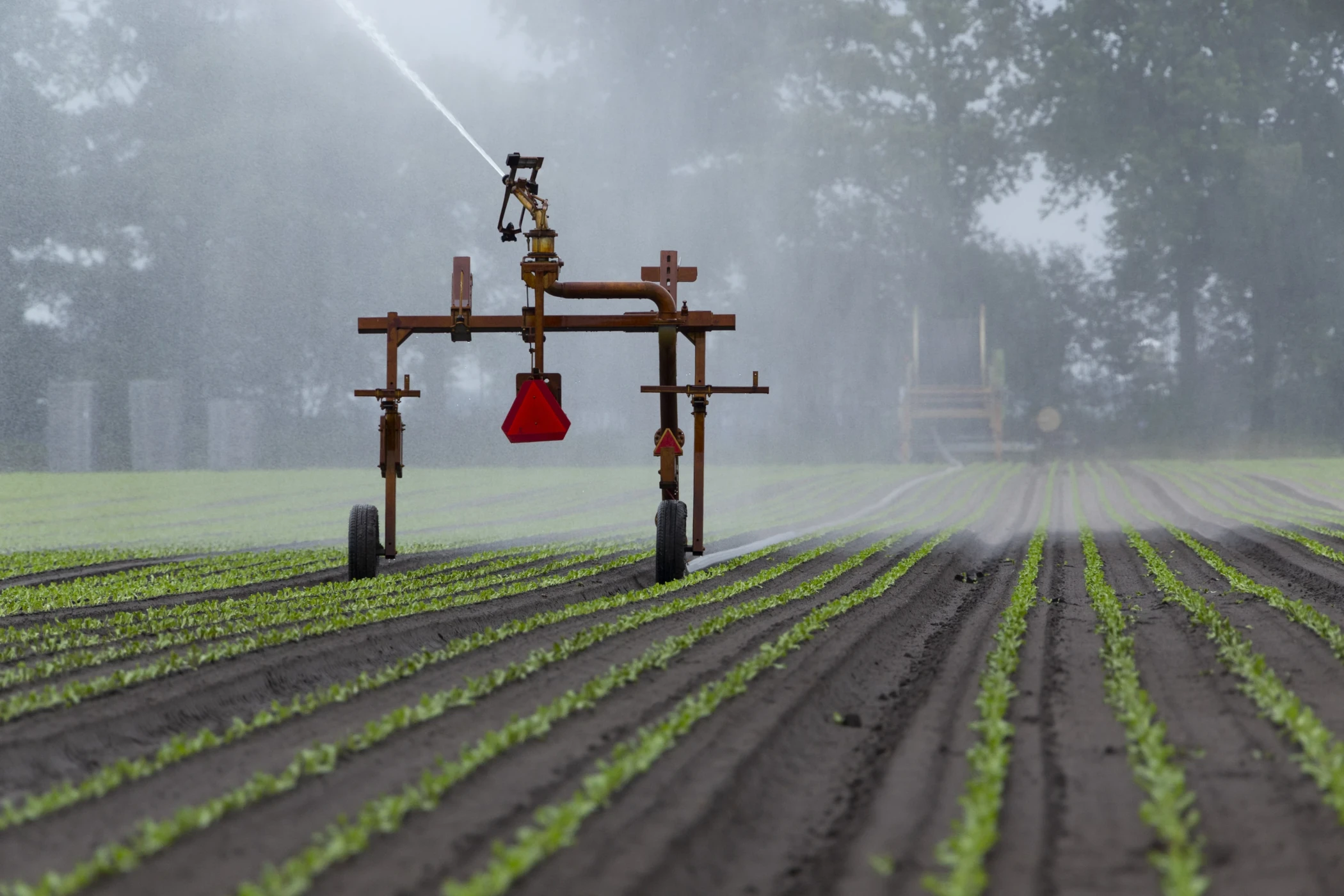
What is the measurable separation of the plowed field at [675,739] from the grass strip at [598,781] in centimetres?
1

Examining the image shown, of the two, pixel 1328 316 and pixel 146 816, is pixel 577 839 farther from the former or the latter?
pixel 1328 316

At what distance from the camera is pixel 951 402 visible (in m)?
37.3

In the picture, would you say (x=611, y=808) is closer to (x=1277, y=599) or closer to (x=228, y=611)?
(x=228, y=611)

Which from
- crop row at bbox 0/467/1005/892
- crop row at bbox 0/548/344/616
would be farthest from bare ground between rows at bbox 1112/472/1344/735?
crop row at bbox 0/548/344/616

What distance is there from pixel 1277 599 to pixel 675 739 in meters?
5.44

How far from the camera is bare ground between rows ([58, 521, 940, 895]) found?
341 centimetres

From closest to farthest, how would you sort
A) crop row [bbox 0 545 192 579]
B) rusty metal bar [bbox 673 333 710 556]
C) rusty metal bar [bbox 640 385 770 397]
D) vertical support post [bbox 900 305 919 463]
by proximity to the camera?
rusty metal bar [bbox 640 385 770 397] → rusty metal bar [bbox 673 333 710 556] → crop row [bbox 0 545 192 579] → vertical support post [bbox 900 305 919 463]

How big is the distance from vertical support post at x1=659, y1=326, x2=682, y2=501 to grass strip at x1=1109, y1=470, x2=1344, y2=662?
13.8 feet

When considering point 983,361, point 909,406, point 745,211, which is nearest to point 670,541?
point 909,406

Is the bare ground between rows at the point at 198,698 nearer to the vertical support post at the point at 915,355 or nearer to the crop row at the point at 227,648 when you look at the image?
the crop row at the point at 227,648

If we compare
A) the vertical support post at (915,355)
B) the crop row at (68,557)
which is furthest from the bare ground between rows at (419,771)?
the vertical support post at (915,355)

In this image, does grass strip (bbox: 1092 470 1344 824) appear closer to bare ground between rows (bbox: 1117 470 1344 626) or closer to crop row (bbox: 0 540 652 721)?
bare ground between rows (bbox: 1117 470 1344 626)

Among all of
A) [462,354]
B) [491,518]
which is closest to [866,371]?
[462,354]

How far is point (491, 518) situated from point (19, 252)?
15.2 m
